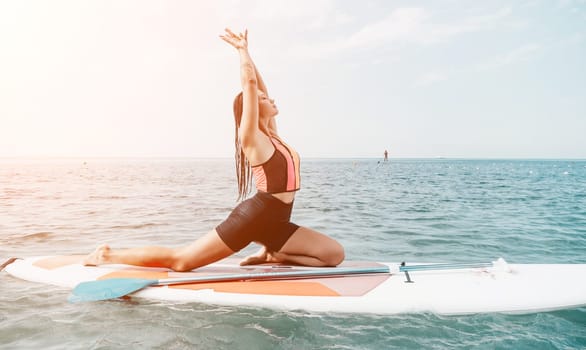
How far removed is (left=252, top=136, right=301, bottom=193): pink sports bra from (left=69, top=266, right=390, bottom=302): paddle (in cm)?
84

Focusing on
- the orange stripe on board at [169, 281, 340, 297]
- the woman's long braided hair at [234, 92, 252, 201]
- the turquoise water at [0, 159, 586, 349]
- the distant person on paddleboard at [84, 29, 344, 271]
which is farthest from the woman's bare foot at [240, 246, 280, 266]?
the turquoise water at [0, 159, 586, 349]

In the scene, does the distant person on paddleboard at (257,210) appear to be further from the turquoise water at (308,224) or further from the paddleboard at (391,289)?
the turquoise water at (308,224)

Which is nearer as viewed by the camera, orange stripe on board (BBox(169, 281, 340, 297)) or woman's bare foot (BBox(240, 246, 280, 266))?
orange stripe on board (BBox(169, 281, 340, 297))

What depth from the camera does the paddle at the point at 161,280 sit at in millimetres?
3844

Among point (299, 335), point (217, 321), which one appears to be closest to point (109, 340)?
point (217, 321)

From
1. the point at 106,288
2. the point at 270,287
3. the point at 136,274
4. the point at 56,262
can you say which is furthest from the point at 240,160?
the point at 56,262


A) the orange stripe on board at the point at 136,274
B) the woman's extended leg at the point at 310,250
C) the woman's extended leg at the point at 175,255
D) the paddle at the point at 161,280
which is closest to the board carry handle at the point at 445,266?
the paddle at the point at 161,280

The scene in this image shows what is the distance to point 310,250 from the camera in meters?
4.27

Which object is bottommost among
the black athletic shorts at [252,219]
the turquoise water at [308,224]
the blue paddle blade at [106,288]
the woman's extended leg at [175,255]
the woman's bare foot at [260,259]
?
the turquoise water at [308,224]

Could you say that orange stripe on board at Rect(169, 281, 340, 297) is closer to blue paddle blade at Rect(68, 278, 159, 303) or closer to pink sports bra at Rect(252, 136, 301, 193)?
blue paddle blade at Rect(68, 278, 159, 303)

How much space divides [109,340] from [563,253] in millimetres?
6420

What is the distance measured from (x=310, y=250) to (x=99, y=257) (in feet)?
7.19

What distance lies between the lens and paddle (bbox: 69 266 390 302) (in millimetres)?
3844

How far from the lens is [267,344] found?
307 cm
